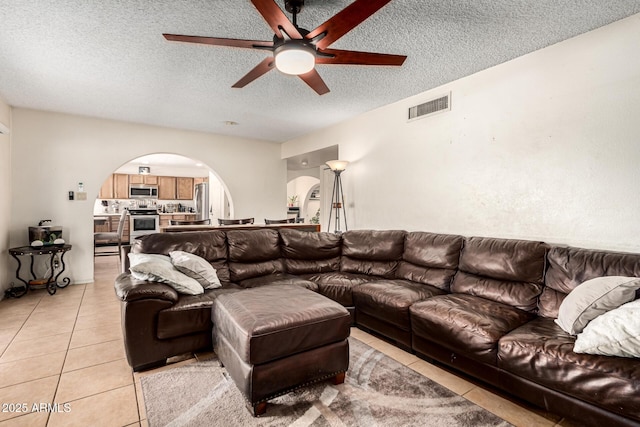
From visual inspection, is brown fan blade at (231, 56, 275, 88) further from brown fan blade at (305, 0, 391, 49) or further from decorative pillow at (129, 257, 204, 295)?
decorative pillow at (129, 257, 204, 295)

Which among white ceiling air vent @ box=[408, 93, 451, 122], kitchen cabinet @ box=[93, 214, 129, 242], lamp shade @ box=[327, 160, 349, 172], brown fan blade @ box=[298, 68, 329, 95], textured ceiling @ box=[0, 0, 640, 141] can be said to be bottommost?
kitchen cabinet @ box=[93, 214, 129, 242]

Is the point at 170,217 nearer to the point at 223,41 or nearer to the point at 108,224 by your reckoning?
the point at 108,224

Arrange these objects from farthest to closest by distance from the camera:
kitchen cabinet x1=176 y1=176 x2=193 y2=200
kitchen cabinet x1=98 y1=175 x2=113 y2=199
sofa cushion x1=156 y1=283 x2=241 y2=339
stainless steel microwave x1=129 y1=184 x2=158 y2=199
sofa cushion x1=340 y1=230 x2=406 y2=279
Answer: kitchen cabinet x1=176 y1=176 x2=193 y2=200 < stainless steel microwave x1=129 y1=184 x2=158 y2=199 < kitchen cabinet x1=98 y1=175 x2=113 y2=199 < sofa cushion x1=340 y1=230 x2=406 y2=279 < sofa cushion x1=156 y1=283 x2=241 y2=339

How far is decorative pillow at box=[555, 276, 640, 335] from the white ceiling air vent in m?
2.30

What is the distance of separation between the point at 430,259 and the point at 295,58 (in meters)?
2.21

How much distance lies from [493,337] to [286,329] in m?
1.27

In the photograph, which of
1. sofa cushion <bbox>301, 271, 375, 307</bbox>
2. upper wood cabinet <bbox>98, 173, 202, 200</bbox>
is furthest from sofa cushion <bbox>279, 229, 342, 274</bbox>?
upper wood cabinet <bbox>98, 173, 202, 200</bbox>

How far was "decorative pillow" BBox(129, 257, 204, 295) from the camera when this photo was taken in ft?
7.51

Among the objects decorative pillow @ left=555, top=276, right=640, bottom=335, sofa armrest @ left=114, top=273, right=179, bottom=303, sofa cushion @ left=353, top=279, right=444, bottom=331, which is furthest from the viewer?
sofa cushion @ left=353, top=279, right=444, bottom=331

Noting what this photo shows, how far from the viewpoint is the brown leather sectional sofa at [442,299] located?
5.13ft

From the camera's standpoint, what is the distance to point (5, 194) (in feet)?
13.1

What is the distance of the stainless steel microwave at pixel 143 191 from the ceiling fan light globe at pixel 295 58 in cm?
842

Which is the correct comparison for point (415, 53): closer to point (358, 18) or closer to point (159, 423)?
point (358, 18)

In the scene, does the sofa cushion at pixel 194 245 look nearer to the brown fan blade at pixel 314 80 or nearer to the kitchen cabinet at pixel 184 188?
the brown fan blade at pixel 314 80
